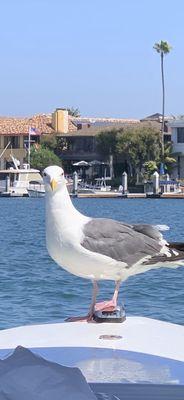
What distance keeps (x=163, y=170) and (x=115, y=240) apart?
71.0 m

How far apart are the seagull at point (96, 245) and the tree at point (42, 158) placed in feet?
238

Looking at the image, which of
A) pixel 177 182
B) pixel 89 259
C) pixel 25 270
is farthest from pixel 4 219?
pixel 89 259

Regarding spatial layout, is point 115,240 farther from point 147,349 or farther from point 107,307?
point 147,349

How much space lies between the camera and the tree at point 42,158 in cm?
7831

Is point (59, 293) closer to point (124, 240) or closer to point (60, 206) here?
point (124, 240)

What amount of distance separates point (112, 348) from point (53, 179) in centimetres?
142

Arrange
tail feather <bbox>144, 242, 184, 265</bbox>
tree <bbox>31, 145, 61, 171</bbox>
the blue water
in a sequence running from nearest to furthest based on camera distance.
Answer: tail feather <bbox>144, 242, 184, 265</bbox>, the blue water, tree <bbox>31, 145, 61, 171</bbox>

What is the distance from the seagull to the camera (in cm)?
459

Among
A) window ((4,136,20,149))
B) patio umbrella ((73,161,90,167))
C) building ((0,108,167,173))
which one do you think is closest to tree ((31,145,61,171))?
patio umbrella ((73,161,90,167))

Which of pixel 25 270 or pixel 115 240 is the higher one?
pixel 115 240

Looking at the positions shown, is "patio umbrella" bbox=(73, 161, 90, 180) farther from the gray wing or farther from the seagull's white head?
the seagull's white head

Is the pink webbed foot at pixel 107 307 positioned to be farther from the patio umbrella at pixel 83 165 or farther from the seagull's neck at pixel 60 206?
the patio umbrella at pixel 83 165

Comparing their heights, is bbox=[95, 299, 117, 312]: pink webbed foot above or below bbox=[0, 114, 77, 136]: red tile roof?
below

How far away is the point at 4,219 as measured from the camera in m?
42.5
